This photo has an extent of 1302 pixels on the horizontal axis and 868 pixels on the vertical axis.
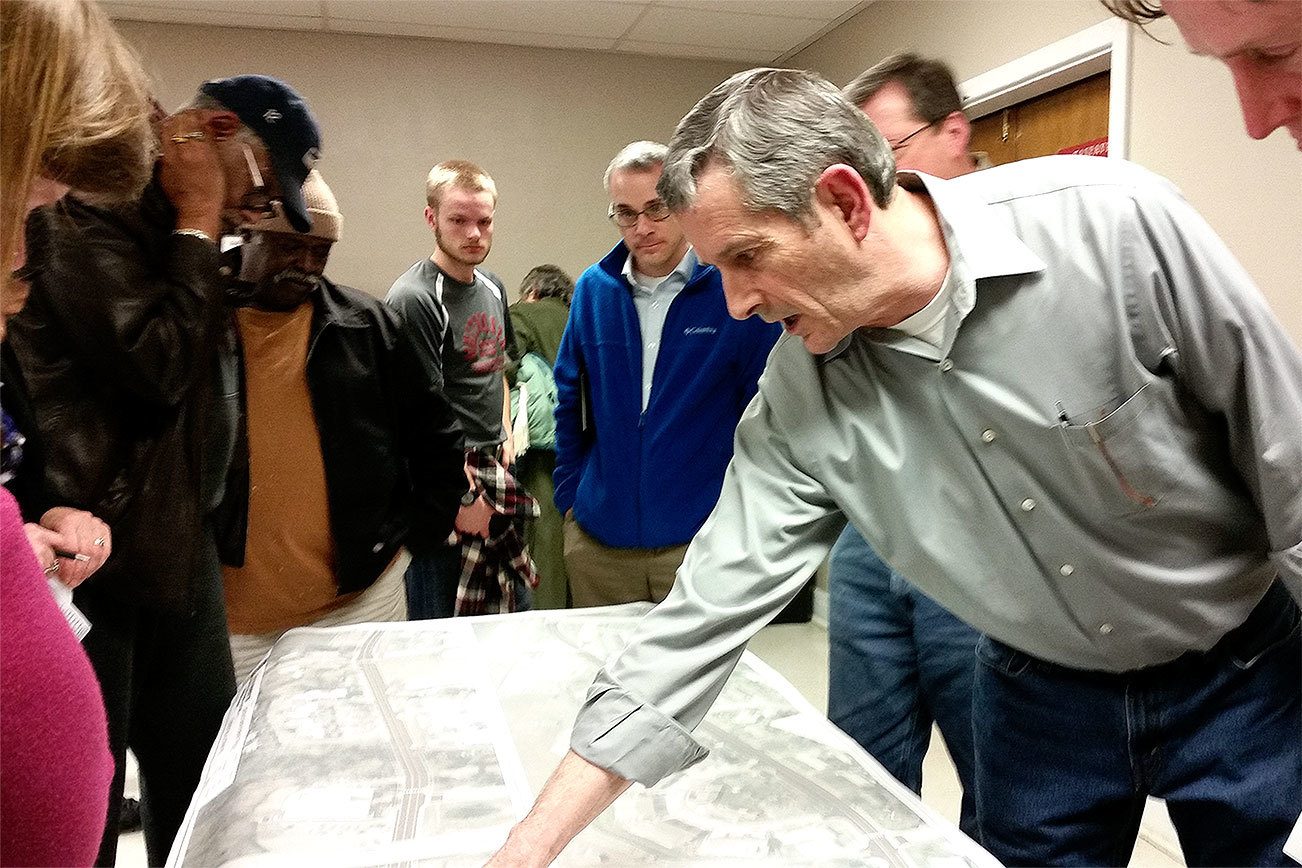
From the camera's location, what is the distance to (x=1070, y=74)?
2.84 meters

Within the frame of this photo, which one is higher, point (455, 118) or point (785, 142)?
point (455, 118)

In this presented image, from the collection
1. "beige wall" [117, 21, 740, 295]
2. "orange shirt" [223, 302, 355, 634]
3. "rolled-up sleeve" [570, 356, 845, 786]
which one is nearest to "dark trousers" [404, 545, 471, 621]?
"orange shirt" [223, 302, 355, 634]

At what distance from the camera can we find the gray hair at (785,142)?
3.27ft

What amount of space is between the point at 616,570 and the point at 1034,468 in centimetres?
131

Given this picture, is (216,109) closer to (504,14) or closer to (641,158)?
(641,158)

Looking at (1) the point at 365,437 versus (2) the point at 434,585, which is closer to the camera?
(1) the point at 365,437

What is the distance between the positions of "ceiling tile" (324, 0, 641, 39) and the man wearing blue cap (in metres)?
2.69

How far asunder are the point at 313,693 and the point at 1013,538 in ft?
3.46

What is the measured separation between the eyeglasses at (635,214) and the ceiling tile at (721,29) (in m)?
2.15

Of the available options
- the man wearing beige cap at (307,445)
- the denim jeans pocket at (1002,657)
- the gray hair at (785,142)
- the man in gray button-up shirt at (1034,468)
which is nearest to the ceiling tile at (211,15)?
the man wearing beige cap at (307,445)

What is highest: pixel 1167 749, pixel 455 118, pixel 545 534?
pixel 455 118

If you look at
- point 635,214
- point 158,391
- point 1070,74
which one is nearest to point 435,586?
point 635,214

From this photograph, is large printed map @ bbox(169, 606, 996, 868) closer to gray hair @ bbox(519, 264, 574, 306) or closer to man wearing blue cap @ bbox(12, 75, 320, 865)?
man wearing blue cap @ bbox(12, 75, 320, 865)

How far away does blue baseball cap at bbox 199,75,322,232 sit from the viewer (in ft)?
4.88
